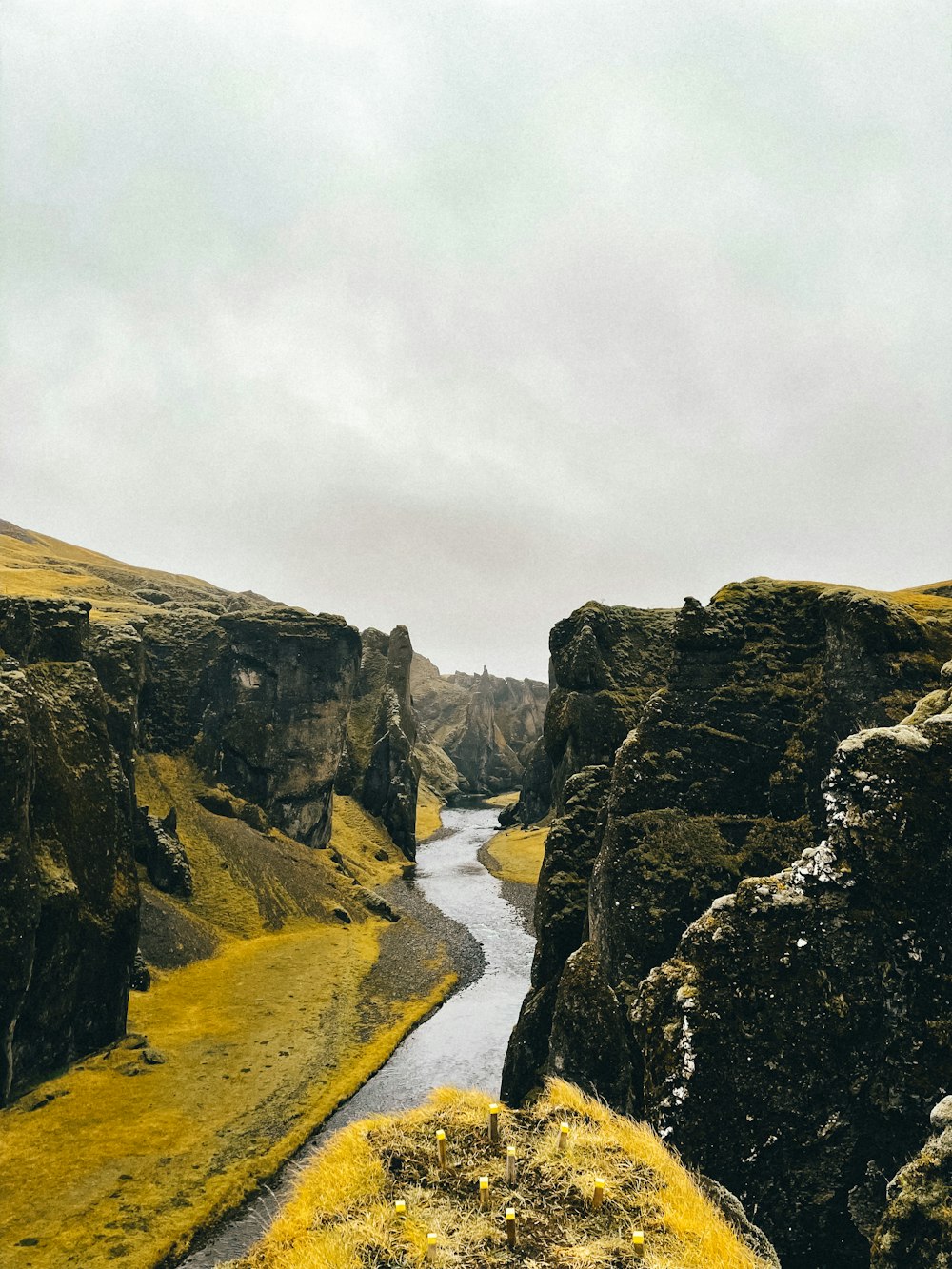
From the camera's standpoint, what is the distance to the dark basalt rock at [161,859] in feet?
206

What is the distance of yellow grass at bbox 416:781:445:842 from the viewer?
14425cm

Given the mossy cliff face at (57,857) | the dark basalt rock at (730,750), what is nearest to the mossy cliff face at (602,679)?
the dark basalt rock at (730,750)

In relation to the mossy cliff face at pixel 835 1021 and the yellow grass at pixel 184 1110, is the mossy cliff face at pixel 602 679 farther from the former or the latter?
the mossy cliff face at pixel 835 1021

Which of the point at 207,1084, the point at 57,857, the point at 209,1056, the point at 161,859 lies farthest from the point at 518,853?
the point at 57,857

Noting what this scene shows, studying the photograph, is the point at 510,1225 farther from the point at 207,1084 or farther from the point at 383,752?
the point at 383,752

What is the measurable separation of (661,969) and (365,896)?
67888mm

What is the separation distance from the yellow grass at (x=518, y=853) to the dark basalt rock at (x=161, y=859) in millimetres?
43546

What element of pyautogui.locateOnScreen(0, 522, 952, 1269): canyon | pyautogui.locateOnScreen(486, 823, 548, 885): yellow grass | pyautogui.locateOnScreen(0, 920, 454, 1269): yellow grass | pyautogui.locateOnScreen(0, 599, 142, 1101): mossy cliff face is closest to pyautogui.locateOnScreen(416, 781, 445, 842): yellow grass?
pyautogui.locateOnScreen(486, 823, 548, 885): yellow grass

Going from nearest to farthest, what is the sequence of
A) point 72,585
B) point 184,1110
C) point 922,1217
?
point 922,1217, point 184,1110, point 72,585

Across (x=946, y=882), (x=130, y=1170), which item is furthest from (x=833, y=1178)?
(x=130, y=1170)

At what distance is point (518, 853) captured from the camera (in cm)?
11244

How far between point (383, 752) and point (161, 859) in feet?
191

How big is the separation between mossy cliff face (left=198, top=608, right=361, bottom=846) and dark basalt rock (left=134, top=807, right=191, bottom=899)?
817 inches

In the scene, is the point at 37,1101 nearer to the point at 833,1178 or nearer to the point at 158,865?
the point at 158,865
